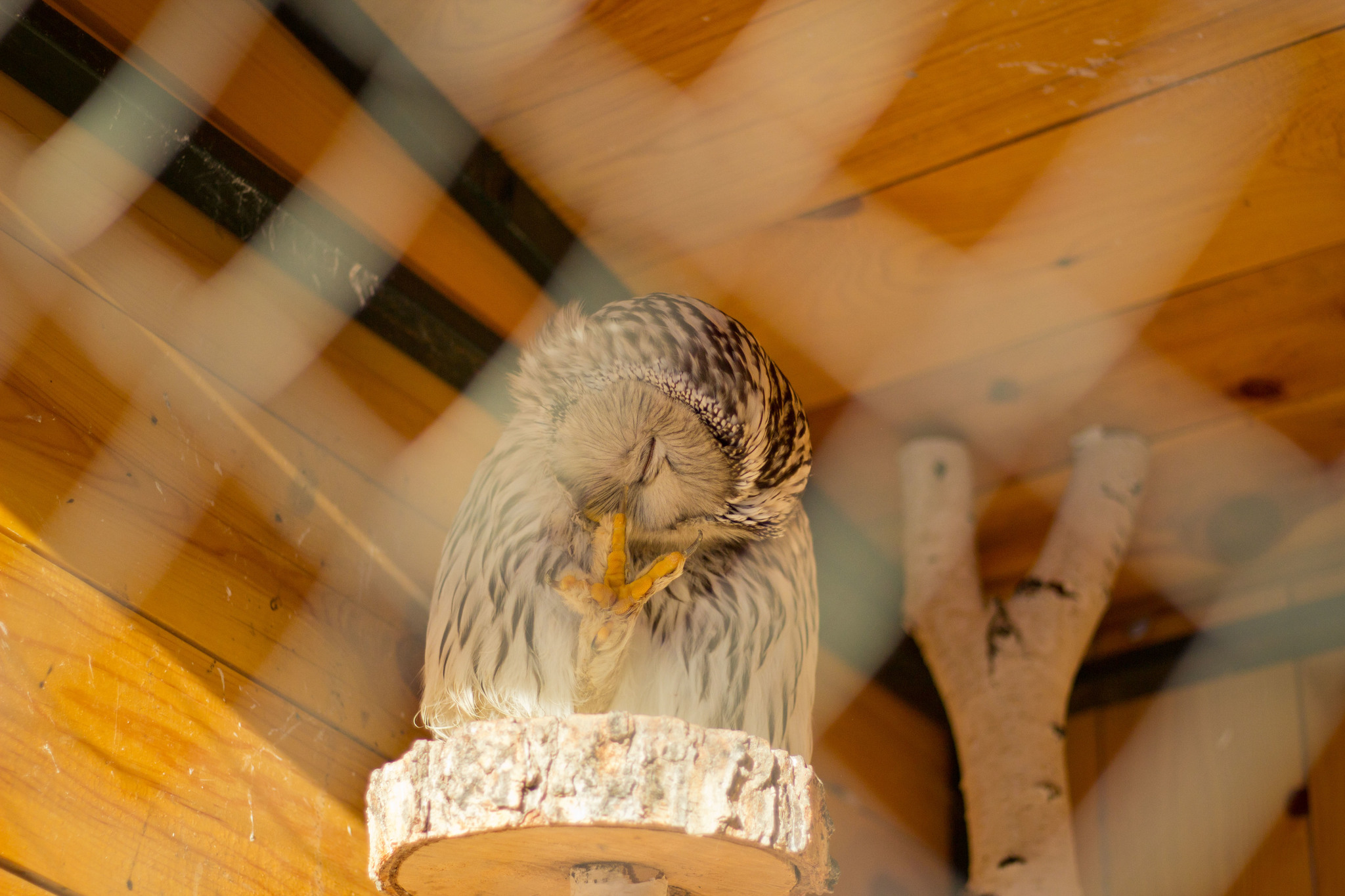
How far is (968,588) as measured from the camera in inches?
68.7

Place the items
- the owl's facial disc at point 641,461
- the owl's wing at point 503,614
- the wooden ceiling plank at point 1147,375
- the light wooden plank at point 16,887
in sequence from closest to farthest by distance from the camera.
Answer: the light wooden plank at point 16,887, the owl's facial disc at point 641,461, the owl's wing at point 503,614, the wooden ceiling plank at point 1147,375

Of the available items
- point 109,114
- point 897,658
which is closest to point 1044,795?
point 897,658

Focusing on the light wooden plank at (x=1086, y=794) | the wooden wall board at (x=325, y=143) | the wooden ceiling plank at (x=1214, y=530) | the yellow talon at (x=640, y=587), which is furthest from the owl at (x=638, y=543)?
the light wooden plank at (x=1086, y=794)

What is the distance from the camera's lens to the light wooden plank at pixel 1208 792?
1746mm

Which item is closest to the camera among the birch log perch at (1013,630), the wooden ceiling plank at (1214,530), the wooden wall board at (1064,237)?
the wooden wall board at (1064,237)

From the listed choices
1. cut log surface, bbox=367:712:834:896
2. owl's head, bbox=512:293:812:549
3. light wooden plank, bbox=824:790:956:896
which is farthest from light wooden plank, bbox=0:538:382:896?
light wooden plank, bbox=824:790:956:896

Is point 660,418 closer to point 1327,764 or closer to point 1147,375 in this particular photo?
point 1147,375

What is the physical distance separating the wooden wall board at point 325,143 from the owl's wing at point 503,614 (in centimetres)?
29

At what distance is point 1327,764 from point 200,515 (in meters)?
1.52

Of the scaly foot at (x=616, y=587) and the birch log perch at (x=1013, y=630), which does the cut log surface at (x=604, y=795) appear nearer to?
the scaly foot at (x=616, y=587)

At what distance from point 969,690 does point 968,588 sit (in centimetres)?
15

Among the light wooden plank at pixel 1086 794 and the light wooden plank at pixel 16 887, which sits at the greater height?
the light wooden plank at pixel 1086 794

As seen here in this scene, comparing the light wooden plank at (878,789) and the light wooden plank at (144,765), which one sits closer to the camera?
the light wooden plank at (144,765)

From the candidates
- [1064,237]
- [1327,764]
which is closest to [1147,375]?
[1064,237]
